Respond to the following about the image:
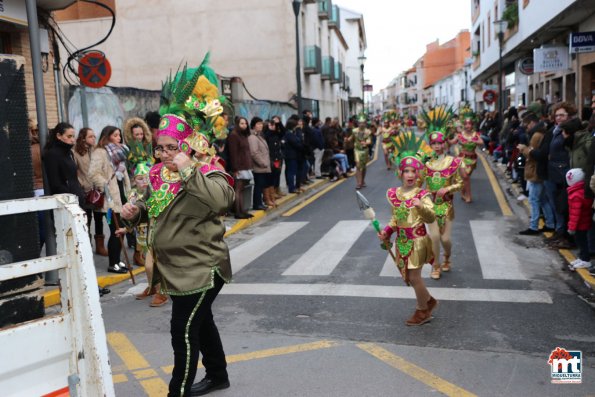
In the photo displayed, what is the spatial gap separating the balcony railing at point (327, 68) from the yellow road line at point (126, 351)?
30.3m

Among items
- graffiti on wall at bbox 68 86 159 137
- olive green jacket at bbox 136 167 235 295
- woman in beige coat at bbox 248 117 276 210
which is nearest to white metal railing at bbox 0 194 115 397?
olive green jacket at bbox 136 167 235 295

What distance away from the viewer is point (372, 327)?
542 cm

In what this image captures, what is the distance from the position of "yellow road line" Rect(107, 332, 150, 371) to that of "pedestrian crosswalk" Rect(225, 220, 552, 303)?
1599 millimetres

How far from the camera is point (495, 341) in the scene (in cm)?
496

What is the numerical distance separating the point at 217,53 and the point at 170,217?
2491 cm

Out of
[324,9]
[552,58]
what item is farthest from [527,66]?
[324,9]

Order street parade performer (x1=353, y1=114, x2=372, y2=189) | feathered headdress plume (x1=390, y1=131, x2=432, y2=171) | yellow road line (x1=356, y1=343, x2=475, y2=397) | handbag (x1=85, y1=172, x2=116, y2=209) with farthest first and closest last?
street parade performer (x1=353, y1=114, x2=372, y2=189) < handbag (x1=85, y1=172, x2=116, y2=209) < feathered headdress plume (x1=390, y1=131, x2=432, y2=171) < yellow road line (x1=356, y1=343, x2=475, y2=397)

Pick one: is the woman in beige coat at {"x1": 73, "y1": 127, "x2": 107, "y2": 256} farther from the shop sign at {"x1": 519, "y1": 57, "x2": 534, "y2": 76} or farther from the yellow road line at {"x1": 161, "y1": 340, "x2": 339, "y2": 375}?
the shop sign at {"x1": 519, "y1": 57, "x2": 534, "y2": 76}

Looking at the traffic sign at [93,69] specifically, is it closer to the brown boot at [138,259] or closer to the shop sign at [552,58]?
the brown boot at [138,259]

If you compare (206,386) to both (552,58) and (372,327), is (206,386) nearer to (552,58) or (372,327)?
(372,327)

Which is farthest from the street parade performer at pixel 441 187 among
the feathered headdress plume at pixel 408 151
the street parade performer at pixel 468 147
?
the street parade performer at pixel 468 147

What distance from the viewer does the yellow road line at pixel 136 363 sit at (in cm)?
432

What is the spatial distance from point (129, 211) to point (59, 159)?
10.5ft

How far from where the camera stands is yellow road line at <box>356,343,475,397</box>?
4.10 metres
